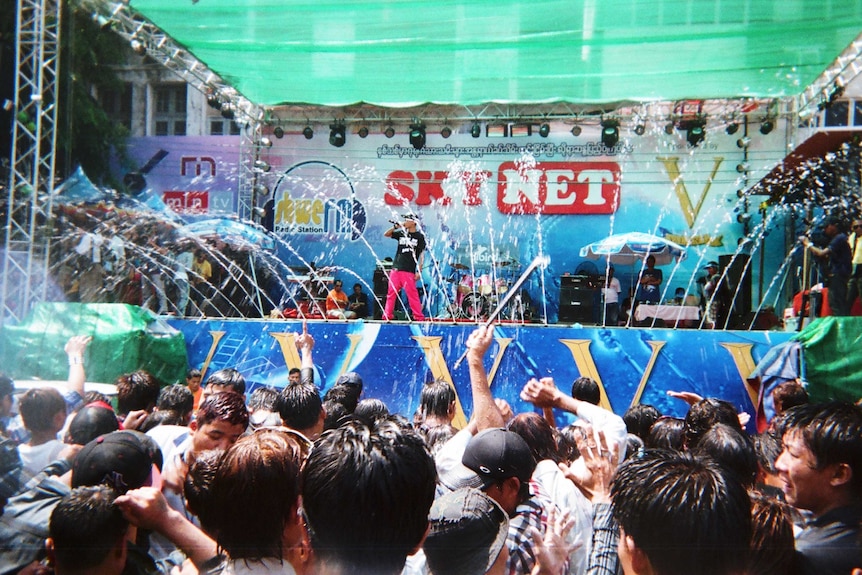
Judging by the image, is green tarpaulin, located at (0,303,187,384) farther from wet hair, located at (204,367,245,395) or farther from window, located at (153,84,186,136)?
window, located at (153,84,186,136)

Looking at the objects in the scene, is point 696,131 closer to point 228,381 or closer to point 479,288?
point 479,288

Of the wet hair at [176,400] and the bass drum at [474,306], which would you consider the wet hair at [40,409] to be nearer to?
the wet hair at [176,400]

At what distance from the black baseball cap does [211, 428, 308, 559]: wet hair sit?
1.96ft

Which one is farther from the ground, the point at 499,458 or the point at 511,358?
the point at 499,458

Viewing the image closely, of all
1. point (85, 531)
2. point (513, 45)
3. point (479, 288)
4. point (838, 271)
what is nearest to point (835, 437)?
point (85, 531)

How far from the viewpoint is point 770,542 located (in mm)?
1643

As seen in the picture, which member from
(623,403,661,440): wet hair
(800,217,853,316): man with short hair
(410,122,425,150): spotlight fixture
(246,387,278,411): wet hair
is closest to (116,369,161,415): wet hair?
(246,387,278,411): wet hair

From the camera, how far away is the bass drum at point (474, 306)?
1178 cm

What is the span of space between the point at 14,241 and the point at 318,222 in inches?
259

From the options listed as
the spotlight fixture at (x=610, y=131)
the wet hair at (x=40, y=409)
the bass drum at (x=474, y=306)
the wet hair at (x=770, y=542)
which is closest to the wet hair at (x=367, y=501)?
the wet hair at (x=770, y=542)

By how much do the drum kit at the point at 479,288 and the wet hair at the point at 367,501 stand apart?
9.83 m

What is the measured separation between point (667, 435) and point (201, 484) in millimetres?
2069

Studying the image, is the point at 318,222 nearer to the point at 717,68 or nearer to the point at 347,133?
the point at 347,133

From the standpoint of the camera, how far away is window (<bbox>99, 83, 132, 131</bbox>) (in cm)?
1199
